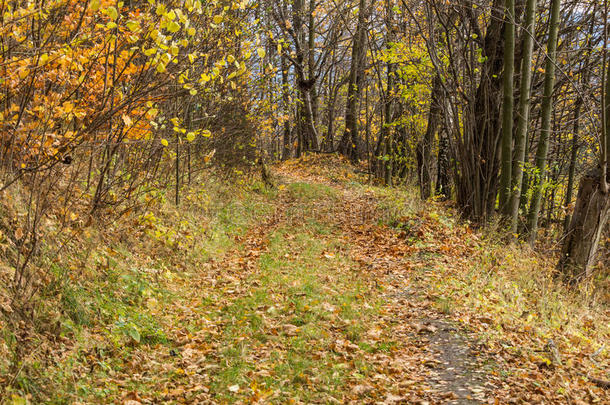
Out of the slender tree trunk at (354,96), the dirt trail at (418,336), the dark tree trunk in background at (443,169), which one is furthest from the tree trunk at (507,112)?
the slender tree trunk at (354,96)

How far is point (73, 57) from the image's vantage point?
15.6 ft

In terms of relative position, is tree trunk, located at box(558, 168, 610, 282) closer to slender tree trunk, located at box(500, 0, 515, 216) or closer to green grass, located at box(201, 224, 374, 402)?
slender tree trunk, located at box(500, 0, 515, 216)

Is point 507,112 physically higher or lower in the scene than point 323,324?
higher

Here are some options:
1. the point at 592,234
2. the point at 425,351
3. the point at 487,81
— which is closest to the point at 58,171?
the point at 425,351

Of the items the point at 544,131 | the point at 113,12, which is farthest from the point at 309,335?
the point at 544,131

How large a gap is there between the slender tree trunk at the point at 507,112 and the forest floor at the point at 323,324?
3.69ft

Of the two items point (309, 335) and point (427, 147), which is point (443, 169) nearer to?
point (427, 147)

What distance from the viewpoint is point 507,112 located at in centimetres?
1002

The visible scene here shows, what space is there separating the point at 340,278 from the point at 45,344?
15.4 ft

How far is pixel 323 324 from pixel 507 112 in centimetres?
670

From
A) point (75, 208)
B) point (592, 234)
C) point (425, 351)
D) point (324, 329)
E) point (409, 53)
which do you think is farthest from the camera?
point (409, 53)

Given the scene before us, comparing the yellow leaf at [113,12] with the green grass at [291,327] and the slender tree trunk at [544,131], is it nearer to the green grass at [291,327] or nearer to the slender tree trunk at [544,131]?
the green grass at [291,327]

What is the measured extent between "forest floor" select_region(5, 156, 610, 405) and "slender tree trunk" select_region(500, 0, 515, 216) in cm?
112

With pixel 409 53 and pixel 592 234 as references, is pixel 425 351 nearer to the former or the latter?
pixel 592 234
